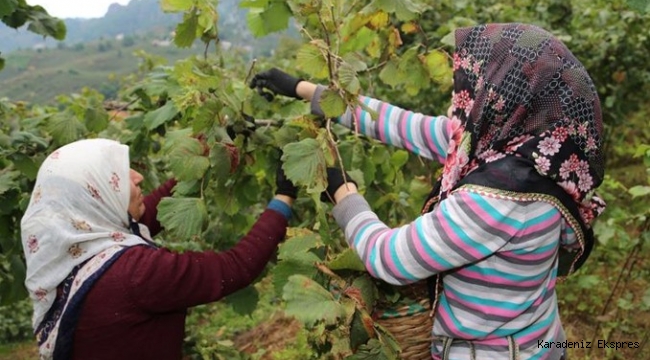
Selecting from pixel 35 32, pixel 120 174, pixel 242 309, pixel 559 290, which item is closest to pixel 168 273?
pixel 120 174

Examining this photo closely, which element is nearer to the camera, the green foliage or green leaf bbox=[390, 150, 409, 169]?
the green foliage

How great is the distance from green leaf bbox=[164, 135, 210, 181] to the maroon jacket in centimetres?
23

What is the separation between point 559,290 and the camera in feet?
13.6

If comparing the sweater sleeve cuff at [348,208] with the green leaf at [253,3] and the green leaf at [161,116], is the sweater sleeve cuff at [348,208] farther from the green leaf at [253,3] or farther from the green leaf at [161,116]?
the green leaf at [161,116]

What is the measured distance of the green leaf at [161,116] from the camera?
185 cm

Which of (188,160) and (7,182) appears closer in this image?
(188,160)

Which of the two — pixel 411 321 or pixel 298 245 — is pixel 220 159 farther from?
pixel 411 321

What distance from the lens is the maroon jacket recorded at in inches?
59.5

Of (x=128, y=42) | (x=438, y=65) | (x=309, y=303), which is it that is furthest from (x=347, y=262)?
(x=128, y=42)

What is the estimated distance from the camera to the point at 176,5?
1.56 meters

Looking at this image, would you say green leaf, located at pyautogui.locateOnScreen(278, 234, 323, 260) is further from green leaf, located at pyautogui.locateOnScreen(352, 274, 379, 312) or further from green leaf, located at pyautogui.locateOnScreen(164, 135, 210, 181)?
green leaf, located at pyautogui.locateOnScreen(164, 135, 210, 181)

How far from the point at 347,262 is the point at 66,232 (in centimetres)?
78

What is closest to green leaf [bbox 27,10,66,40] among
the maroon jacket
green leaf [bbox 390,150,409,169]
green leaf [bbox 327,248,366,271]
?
the maroon jacket

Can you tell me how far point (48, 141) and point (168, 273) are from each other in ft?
3.53
